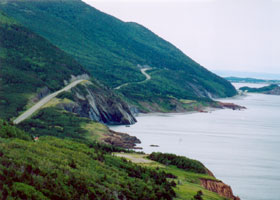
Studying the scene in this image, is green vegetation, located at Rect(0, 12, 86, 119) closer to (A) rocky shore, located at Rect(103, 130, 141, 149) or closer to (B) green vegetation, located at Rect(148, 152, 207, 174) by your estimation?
(A) rocky shore, located at Rect(103, 130, 141, 149)

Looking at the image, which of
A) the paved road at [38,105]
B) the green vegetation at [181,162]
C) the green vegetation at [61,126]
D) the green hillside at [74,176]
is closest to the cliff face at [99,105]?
the paved road at [38,105]

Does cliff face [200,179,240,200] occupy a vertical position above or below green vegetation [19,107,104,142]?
above

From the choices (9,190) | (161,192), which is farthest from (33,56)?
(9,190)

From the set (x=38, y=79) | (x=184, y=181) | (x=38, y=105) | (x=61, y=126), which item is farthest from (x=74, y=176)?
(x=38, y=79)

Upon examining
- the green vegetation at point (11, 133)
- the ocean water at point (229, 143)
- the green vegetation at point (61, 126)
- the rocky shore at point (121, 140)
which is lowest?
the green vegetation at point (61, 126)

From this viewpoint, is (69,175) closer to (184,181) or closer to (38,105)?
(184,181)

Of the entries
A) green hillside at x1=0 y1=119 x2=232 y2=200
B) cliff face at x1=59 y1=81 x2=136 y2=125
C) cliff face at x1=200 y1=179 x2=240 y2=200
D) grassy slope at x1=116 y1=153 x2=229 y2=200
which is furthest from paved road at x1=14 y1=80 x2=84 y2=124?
cliff face at x1=200 y1=179 x2=240 y2=200

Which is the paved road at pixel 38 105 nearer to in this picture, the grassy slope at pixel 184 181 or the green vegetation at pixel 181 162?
the grassy slope at pixel 184 181
